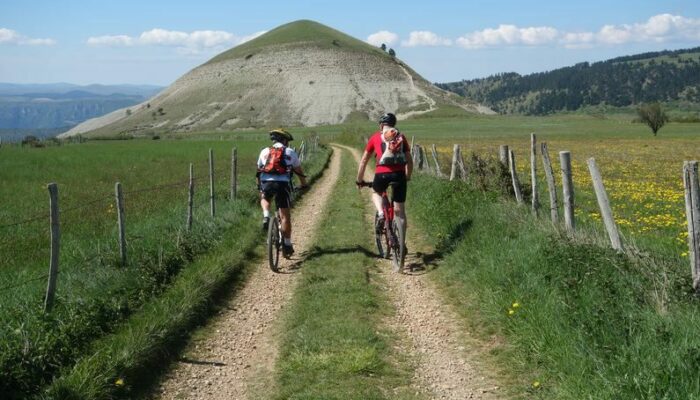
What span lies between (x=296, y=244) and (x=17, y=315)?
642 cm

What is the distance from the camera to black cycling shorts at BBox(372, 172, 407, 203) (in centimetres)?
976

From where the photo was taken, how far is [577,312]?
5.75m

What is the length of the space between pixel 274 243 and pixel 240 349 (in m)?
3.52

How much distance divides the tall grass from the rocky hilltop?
397ft

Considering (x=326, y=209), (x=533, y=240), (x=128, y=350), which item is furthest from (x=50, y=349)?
(x=326, y=209)

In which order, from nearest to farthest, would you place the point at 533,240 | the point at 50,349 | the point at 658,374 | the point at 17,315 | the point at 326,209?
1. the point at 658,374
2. the point at 50,349
3. the point at 17,315
4. the point at 533,240
5. the point at 326,209

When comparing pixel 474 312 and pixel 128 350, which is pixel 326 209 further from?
pixel 128 350

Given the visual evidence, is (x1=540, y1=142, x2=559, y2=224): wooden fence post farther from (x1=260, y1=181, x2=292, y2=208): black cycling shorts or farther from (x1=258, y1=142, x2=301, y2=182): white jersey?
(x1=260, y1=181, x2=292, y2=208): black cycling shorts

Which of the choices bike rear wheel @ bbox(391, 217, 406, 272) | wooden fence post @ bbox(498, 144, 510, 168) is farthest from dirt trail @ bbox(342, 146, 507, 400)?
wooden fence post @ bbox(498, 144, 510, 168)

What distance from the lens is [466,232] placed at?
1036 cm

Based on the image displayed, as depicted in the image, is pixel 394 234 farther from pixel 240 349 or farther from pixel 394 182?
pixel 240 349

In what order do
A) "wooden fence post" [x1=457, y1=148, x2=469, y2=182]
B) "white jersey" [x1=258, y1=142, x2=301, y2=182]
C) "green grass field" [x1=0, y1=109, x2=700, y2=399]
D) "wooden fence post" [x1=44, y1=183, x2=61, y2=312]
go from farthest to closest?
"wooden fence post" [x1=457, y1=148, x2=469, y2=182]
"white jersey" [x1=258, y1=142, x2=301, y2=182]
"wooden fence post" [x1=44, y1=183, x2=61, y2=312]
"green grass field" [x1=0, y1=109, x2=700, y2=399]

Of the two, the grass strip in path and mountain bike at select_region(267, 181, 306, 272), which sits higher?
mountain bike at select_region(267, 181, 306, 272)

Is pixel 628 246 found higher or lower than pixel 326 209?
higher
